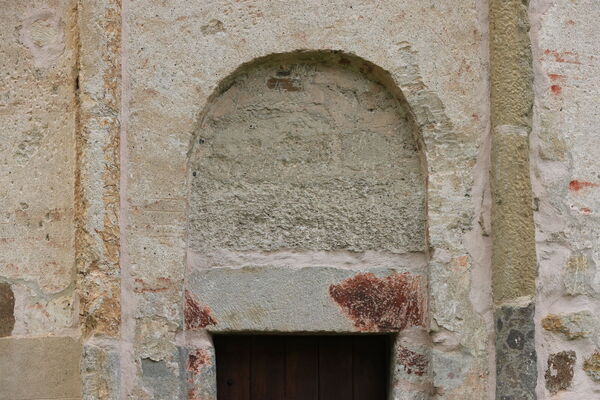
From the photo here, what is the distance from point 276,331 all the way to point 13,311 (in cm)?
92

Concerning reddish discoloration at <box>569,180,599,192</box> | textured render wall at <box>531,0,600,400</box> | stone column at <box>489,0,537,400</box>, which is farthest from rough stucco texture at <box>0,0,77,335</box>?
reddish discoloration at <box>569,180,599,192</box>

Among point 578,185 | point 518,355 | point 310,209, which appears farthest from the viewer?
point 310,209

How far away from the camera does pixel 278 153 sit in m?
3.28

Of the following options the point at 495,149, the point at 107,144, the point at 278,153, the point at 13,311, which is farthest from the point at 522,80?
the point at 13,311

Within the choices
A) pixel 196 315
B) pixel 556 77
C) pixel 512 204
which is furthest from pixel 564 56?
pixel 196 315

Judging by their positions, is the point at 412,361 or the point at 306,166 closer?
the point at 412,361

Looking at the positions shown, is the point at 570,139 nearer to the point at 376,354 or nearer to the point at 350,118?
the point at 350,118

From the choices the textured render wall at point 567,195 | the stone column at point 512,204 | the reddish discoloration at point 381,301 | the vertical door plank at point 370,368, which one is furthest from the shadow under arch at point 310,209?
the textured render wall at point 567,195

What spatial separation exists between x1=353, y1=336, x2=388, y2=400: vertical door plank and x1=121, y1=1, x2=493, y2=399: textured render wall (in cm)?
31

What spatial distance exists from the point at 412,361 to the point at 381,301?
0.74 ft

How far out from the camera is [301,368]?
334 centimetres

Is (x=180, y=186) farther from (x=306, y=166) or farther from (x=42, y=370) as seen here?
(x=42, y=370)

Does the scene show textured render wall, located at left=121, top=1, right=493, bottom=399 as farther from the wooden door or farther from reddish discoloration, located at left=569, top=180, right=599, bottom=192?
reddish discoloration, located at left=569, top=180, right=599, bottom=192

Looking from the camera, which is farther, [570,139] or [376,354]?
[376,354]
